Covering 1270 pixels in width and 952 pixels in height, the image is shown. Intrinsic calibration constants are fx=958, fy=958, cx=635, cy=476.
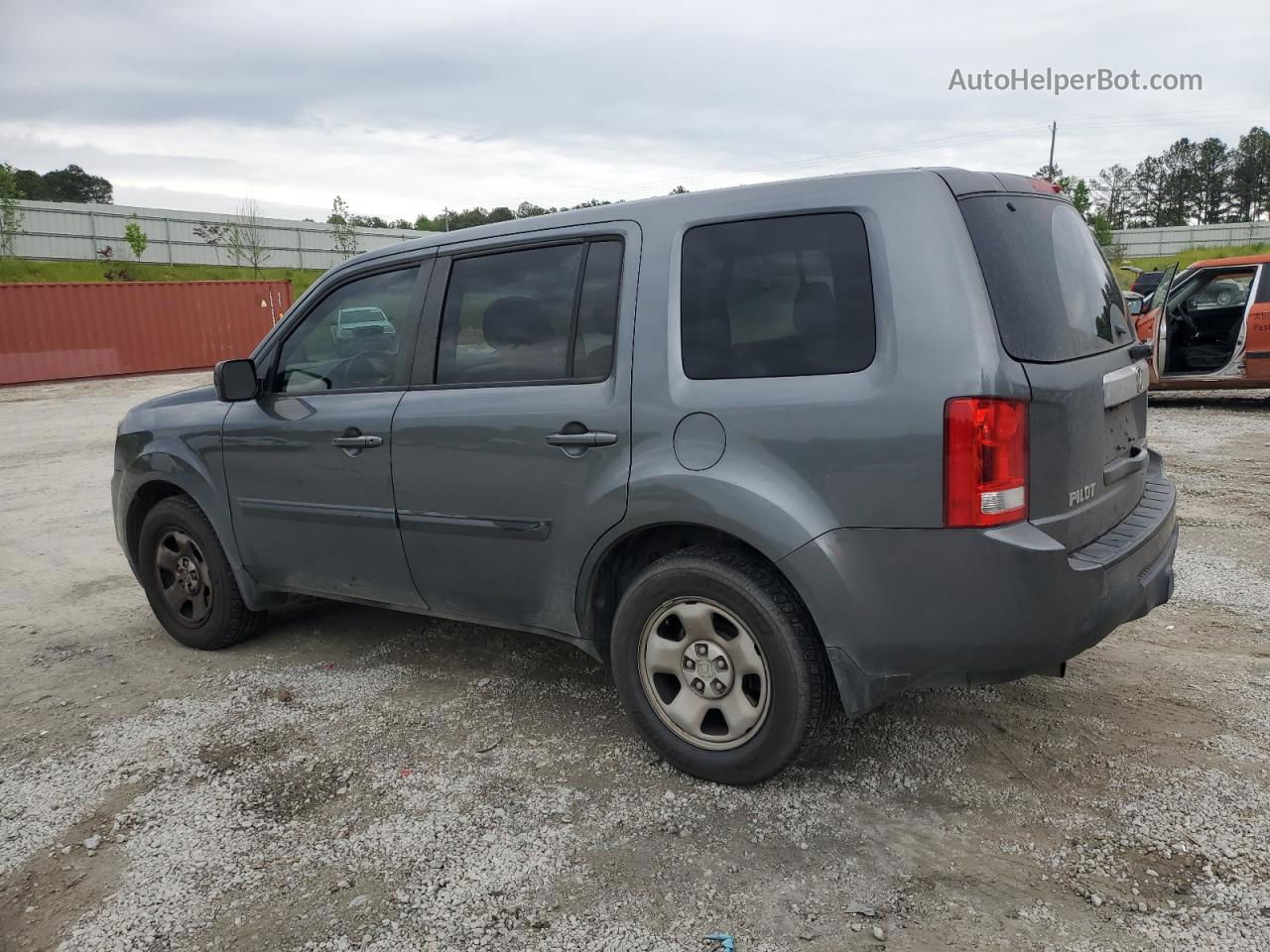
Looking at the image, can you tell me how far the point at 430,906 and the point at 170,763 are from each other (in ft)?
4.67

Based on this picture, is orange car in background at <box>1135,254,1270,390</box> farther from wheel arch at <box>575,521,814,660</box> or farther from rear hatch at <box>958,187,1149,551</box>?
wheel arch at <box>575,521,814,660</box>

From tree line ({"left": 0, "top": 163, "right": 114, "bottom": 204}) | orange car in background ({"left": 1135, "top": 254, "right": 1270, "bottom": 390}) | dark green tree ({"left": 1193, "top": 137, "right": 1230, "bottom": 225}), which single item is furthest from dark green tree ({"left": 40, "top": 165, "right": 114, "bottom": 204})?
dark green tree ({"left": 1193, "top": 137, "right": 1230, "bottom": 225})

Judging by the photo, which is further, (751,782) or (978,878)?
(751,782)

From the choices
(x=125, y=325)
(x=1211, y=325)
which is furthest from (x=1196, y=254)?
(x=125, y=325)

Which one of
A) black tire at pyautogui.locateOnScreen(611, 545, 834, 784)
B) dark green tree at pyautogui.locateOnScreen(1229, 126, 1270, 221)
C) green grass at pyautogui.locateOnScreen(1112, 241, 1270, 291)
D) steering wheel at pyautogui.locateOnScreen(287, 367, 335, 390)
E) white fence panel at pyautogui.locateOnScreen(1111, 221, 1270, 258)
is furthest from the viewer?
dark green tree at pyautogui.locateOnScreen(1229, 126, 1270, 221)

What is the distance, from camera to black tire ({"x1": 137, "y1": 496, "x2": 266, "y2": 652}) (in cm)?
443

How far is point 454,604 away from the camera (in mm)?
3668

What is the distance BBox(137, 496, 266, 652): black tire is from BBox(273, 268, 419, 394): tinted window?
873 mm

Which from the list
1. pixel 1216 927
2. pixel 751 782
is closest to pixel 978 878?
pixel 1216 927

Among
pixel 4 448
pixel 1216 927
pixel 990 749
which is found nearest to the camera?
pixel 1216 927

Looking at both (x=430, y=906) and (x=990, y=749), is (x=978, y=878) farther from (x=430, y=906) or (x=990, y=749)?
(x=430, y=906)

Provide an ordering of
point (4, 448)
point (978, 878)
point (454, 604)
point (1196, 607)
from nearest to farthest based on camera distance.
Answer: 1. point (978, 878)
2. point (454, 604)
3. point (1196, 607)
4. point (4, 448)

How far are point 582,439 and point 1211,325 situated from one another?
11.1 meters

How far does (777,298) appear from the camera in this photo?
284 centimetres
